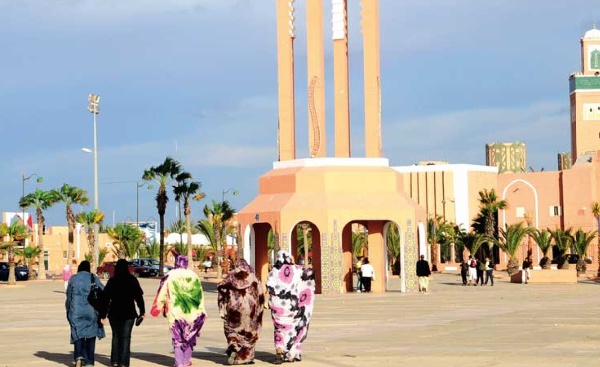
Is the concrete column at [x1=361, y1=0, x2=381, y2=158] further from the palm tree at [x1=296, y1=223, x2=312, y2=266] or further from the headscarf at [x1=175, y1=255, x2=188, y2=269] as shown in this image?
the headscarf at [x1=175, y1=255, x2=188, y2=269]

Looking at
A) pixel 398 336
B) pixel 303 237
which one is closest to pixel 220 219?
pixel 303 237

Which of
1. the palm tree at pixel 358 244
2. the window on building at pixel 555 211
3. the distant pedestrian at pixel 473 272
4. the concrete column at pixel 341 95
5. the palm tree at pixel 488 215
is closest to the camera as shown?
the concrete column at pixel 341 95

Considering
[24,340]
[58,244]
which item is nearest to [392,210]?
[24,340]

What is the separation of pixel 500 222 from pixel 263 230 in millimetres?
56095

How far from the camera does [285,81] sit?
138ft

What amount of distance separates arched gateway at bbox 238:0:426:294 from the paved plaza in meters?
4.97

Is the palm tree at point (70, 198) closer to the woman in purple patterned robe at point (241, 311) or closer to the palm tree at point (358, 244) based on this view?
the palm tree at point (358, 244)

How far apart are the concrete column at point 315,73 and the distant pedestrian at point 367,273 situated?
4.70 metres

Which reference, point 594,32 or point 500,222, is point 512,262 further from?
point 594,32

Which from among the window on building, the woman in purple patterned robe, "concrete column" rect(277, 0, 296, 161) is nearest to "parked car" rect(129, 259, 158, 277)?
"concrete column" rect(277, 0, 296, 161)

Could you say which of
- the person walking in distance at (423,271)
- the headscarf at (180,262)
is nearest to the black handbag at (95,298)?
the headscarf at (180,262)

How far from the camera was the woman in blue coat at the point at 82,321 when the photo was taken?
15281mm

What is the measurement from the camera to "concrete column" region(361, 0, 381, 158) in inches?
1622

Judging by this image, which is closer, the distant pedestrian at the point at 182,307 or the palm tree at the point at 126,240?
the distant pedestrian at the point at 182,307
